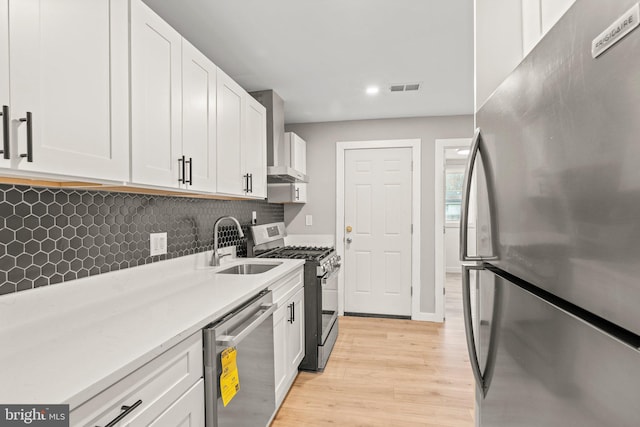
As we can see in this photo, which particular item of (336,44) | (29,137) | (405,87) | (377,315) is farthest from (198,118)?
(377,315)

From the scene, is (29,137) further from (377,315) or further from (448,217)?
(448,217)

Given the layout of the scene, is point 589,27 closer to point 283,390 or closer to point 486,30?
point 486,30

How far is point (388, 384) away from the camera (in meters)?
2.43

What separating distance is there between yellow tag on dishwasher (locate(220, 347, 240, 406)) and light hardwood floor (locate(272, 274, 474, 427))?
0.84 metres

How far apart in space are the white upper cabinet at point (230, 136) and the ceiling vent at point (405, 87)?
54.5 inches

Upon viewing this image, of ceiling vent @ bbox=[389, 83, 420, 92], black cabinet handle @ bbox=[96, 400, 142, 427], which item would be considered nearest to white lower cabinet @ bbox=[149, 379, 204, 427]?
black cabinet handle @ bbox=[96, 400, 142, 427]

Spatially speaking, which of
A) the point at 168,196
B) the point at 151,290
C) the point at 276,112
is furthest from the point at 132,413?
the point at 276,112

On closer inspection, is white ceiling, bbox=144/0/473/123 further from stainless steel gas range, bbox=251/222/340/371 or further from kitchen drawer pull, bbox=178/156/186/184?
stainless steel gas range, bbox=251/222/340/371

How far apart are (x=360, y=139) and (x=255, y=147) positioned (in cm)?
176

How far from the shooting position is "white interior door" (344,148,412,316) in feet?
12.7

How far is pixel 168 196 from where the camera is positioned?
2.01 metres

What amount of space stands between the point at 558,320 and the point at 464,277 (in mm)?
390

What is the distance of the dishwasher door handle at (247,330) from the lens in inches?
50.8

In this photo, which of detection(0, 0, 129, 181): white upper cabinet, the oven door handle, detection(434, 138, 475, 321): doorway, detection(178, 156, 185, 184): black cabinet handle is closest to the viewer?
detection(0, 0, 129, 181): white upper cabinet
